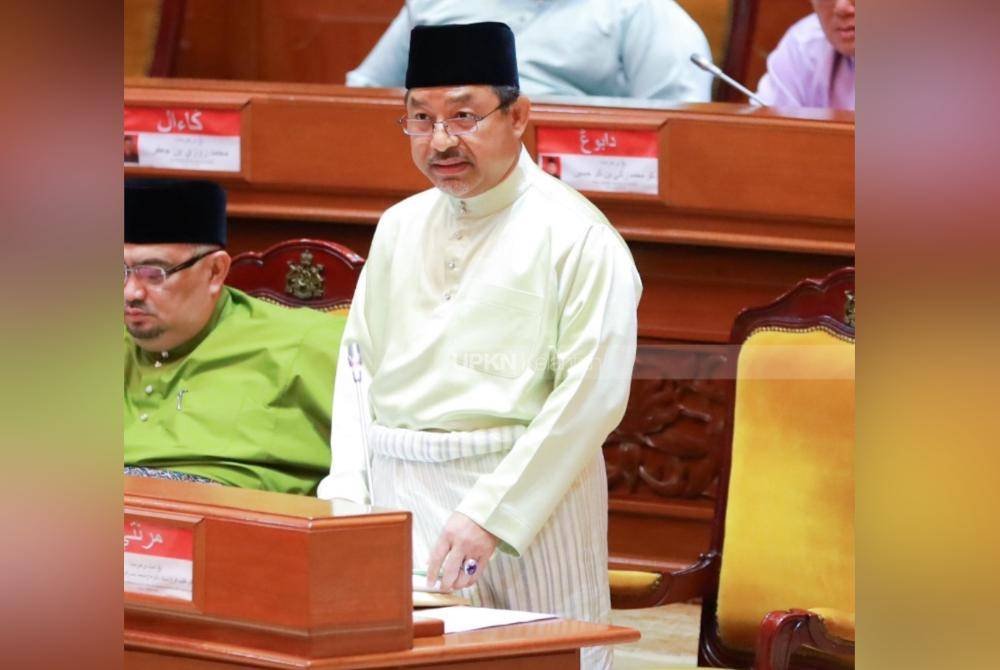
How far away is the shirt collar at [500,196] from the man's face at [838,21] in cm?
42

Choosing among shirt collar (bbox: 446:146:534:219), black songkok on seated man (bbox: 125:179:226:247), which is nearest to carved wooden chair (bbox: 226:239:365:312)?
black songkok on seated man (bbox: 125:179:226:247)

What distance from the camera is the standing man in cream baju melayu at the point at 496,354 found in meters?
1.82

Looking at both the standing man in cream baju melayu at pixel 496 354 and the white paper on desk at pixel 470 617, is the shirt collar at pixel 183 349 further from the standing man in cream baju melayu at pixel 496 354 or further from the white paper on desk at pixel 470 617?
the white paper on desk at pixel 470 617

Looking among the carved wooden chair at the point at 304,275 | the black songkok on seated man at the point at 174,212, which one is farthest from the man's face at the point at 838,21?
the black songkok on seated man at the point at 174,212

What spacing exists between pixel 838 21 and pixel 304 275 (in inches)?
38.7

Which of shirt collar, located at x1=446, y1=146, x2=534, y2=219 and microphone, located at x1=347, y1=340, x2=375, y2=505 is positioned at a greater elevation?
shirt collar, located at x1=446, y1=146, x2=534, y2=219

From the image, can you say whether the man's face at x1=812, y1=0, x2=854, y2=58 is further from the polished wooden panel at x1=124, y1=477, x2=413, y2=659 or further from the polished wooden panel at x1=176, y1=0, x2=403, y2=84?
the polished wooden panel at x1=176, y1=0, x2=403, y2=84

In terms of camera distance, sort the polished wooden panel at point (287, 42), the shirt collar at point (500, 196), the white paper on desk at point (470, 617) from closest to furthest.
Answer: the white paper on desk at point (470, 617)
the shirt collar at point (500, 196)
the polished wooden panel at point (287, 42)

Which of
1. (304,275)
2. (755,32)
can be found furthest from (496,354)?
(755,32)

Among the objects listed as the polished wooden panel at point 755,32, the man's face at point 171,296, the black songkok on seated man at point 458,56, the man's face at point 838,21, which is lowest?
the man's face at point 171,296

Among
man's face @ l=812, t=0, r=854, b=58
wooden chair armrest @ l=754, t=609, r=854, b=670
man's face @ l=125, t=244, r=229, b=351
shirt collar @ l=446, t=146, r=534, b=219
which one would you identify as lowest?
wooden chair armrest @ l=754, t=609, r=854, b=670

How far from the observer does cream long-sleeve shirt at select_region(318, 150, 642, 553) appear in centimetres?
182

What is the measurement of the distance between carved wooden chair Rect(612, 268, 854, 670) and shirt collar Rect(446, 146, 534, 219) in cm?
46

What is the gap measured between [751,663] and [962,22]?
1874mm
